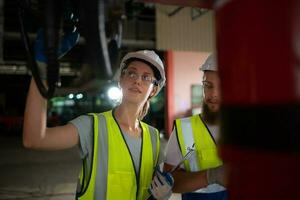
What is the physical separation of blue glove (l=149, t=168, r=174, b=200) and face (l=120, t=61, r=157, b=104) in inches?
16.2

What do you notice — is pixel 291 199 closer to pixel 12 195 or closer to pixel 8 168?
pixel 12 195

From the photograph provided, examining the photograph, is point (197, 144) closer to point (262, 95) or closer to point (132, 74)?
point (132, 74)

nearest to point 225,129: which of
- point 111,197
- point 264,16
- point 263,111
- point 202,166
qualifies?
point 263,111

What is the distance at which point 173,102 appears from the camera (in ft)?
33.0

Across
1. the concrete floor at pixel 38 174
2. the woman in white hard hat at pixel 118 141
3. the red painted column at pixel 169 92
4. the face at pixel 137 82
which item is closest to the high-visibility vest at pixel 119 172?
the woman in white hard hat at pixel 118 141

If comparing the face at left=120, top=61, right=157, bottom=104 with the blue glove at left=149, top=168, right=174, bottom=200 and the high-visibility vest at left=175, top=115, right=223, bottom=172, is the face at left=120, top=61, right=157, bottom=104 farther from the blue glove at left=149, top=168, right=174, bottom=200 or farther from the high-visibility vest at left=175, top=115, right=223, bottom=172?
the blue glove at left=149, top=168, right=174, bottom=200

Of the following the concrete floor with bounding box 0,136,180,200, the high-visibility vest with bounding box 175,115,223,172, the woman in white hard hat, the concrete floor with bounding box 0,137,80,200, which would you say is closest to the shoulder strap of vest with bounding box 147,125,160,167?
the woman in white hard hat

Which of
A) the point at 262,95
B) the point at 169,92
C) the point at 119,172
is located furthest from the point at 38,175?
the point at 262,95

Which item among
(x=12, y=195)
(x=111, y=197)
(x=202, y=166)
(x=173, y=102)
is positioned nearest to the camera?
(x=111, y=197)

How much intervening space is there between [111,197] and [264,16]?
1.20m

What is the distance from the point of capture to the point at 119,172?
59.2 inches

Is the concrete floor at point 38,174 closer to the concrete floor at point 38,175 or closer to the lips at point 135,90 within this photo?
the concrete floor at point 38,175

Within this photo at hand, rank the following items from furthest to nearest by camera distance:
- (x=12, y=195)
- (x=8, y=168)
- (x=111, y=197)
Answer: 1. (x=8, y=168)
2. (x=12, y=195)
3. (x=111, y=197)

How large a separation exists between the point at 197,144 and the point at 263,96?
1.36 meters
